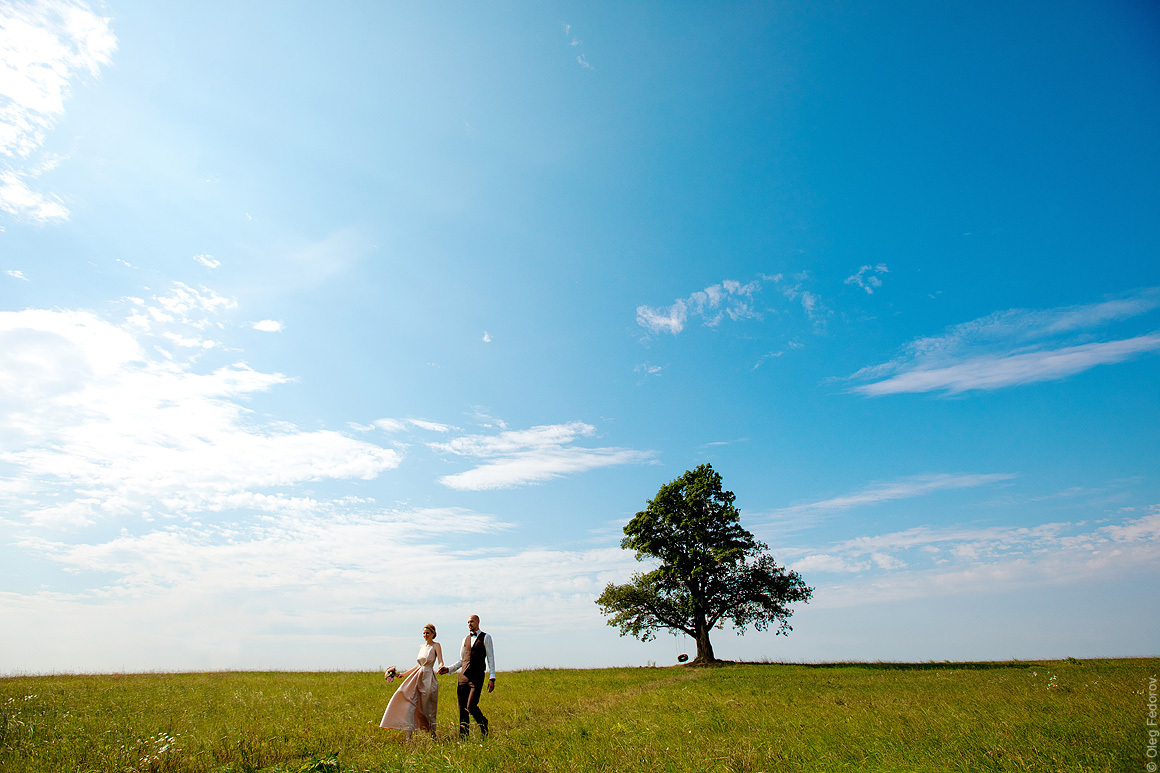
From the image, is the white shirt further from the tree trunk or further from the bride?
the tree trunk

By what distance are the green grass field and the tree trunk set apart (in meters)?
17.2

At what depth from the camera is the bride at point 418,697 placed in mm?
12750

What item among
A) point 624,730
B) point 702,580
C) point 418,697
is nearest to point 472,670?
point 418,697

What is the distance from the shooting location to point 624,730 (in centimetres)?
1205

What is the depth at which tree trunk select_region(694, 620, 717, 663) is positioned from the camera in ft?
125

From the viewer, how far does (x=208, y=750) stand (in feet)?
38.3

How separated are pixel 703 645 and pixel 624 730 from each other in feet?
97.0

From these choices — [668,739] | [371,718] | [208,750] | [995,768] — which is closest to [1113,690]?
[995,768]

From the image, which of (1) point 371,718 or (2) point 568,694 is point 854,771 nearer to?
(1) point 371,718

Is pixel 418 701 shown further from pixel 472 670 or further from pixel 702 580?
pixel 702 580

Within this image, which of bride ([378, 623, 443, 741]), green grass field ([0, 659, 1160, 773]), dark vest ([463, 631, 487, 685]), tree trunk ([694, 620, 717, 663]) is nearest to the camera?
green grass field ([0, 659, 1160, 773])

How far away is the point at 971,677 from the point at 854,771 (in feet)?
68.4

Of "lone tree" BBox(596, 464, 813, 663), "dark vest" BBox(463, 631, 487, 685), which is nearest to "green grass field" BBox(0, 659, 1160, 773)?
"dark vest" BBox(463, 631, 487, 685)

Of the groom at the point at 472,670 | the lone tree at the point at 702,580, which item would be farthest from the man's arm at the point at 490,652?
the lone tree at the point at 702,580
